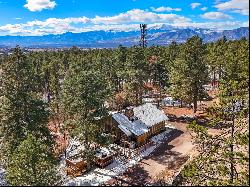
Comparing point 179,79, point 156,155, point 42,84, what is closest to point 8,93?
point 156,155

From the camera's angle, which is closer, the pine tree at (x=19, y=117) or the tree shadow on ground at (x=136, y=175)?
the pine tree at (x=19, y=117)

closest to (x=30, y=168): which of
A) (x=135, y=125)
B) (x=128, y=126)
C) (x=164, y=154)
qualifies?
(x=164, y=154)

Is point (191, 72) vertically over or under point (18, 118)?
over

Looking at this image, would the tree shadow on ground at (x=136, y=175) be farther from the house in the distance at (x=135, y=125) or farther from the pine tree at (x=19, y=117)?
the pine tree at (x=19, y=117)

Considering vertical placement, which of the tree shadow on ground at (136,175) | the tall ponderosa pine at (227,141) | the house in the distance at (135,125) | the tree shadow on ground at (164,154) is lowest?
the tree shadow on ground at (136,175)

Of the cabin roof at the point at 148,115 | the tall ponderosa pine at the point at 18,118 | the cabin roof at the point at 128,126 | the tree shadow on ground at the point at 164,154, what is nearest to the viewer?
the tall ponderosa pine at the point at 18,118

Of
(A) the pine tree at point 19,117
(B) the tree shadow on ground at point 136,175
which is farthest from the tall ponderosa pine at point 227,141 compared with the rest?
(A) the pine tree at point 19,117

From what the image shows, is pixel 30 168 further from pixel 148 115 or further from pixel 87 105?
pixel 148 115

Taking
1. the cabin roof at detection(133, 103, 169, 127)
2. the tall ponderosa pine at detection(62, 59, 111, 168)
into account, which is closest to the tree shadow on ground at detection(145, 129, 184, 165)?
the cabin roof at detection(133, 103, 169, 127)

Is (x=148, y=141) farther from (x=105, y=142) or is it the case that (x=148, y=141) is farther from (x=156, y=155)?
(x=105, y=142)

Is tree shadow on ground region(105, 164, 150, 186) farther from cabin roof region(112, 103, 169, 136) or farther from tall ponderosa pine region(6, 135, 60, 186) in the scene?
tall ponderosa pine region(6, 135, 60, 186)
